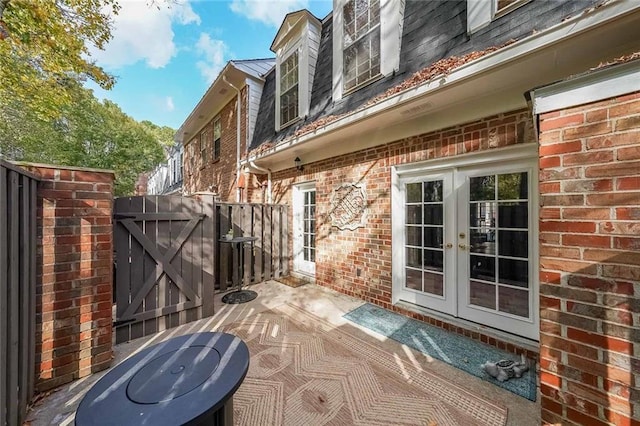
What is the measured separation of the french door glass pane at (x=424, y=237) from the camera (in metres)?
3.23

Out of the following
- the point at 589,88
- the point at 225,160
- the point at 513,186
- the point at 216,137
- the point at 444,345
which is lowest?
the point at 444,345

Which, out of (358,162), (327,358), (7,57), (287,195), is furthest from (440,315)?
(7,57)

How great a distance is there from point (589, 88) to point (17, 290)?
3548mm

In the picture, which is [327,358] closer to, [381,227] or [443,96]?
[381,227]

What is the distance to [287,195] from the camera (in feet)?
18.6

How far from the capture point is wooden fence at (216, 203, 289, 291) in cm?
479

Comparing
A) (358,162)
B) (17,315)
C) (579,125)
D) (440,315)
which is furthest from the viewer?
(358,162)

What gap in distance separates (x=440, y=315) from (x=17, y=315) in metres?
3.83

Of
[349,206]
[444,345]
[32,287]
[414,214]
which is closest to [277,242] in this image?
[349,206]

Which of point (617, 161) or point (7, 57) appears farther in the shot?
point (7, 57)

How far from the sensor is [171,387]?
126cm

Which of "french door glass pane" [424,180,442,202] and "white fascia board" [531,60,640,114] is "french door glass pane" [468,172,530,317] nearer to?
"french door glass pane" [424,180,442,202]

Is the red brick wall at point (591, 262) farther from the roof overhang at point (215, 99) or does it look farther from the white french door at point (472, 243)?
the roof overhang at point (215, 99)

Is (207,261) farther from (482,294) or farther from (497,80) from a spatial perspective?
(497,80)
